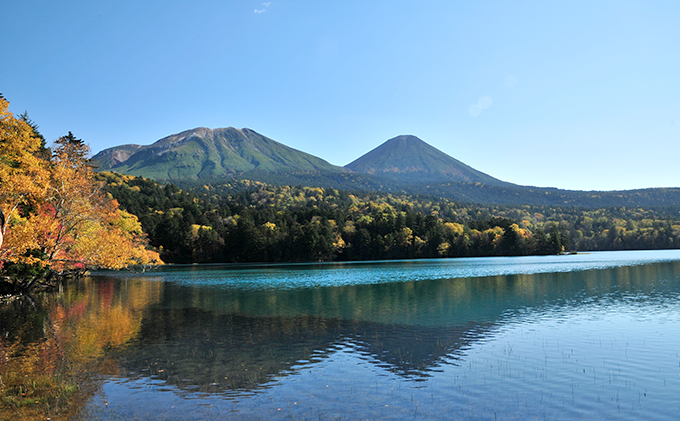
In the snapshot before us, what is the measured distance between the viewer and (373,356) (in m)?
19.4

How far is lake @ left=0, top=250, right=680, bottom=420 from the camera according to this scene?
43.5 feet

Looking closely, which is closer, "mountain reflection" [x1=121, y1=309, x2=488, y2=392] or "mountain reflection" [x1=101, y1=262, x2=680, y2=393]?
"mountain reflection" [x1=121, y1=309, x2=488, y2=392]

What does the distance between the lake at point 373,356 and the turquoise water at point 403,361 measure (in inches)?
3.1

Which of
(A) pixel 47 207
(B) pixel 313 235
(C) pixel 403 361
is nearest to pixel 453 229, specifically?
(B) pixel 313 235

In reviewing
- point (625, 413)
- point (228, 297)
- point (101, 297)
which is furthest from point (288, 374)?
point (101, 297)

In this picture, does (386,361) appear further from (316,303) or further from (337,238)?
(337,238)

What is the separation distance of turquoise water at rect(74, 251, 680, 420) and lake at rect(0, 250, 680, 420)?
8 centimetres

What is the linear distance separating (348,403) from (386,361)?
5.30 m

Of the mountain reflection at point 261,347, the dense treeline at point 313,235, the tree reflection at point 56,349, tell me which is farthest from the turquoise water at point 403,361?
the dense treeline at point 313,235

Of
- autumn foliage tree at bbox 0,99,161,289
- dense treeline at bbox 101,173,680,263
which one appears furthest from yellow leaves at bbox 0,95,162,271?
dense treeline at bbox 101,173,680,263

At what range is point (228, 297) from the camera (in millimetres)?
44250

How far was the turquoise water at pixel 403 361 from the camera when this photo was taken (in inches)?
518

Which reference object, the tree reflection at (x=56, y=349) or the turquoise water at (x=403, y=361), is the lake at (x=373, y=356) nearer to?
the turquoise water at (x=403, y=361)

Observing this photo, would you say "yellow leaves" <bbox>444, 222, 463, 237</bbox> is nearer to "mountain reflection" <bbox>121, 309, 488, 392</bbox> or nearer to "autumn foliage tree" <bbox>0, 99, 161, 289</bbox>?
"autumn foliage tree" <bbox>0, 99, 161, 289</bbox>
